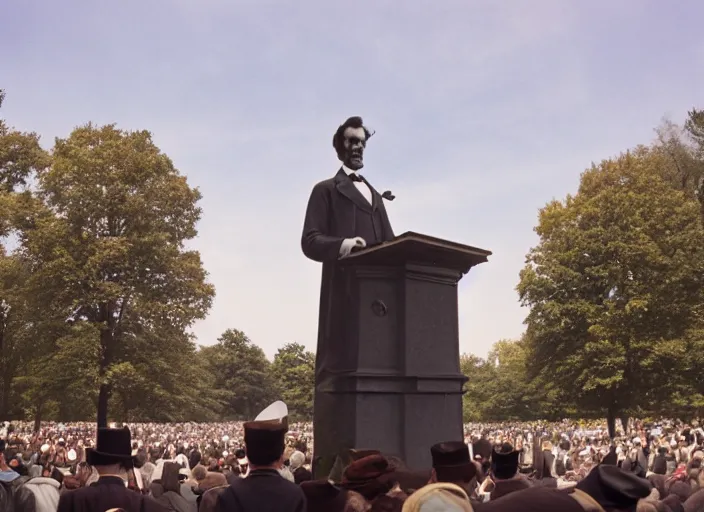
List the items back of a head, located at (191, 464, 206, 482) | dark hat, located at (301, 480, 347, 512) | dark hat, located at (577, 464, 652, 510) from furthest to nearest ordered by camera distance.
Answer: back of a head, located at (191, 464, 206, 482) < dark hat, located at (301, 480, 347, 512) < dark hat, located at (577, 464, 652, 510)

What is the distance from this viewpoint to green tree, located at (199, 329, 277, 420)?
312 ft

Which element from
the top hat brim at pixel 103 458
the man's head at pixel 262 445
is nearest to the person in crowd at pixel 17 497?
the top hat brim at pixel 103 458

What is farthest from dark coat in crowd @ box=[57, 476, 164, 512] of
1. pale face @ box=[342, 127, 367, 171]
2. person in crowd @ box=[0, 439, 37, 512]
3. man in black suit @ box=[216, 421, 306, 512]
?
pale face @ box=[342, 127, 367, 171]

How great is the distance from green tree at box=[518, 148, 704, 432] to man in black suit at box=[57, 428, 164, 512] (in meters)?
37.8

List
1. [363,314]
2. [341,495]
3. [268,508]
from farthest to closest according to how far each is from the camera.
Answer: [363,314]
[341,495]
[268,508]

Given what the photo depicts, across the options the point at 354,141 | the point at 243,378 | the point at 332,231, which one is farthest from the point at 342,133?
the point at 243,378

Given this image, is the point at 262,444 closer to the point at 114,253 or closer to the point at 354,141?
the point at 354,141

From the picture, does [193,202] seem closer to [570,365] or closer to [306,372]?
[570,365]

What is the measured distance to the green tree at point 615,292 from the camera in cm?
4109

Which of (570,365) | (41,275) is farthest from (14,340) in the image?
(570,365)

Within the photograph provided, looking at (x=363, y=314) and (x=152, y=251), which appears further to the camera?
(x=152, y=251)

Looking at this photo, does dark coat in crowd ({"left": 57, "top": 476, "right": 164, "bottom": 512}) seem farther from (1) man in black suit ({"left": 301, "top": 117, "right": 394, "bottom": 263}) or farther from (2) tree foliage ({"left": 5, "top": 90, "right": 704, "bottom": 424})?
(2) tree foliage ({"left": 5, "top": 90, "right": 704, "bottom": 424})

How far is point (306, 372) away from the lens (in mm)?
92562

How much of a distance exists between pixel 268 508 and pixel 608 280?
41321 mm
